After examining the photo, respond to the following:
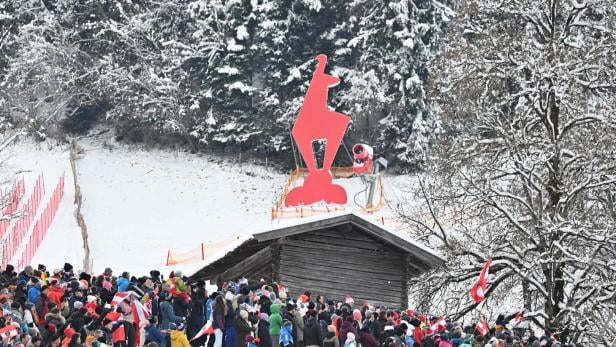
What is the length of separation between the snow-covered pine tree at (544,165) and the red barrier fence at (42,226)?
2001 centimetres

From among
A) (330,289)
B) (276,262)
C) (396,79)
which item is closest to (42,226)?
(396,79)

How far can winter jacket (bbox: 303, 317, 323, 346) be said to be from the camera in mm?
17766

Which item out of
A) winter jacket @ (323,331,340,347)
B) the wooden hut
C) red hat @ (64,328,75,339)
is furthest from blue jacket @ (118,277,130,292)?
the wooden hut

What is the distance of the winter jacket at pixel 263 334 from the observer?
18.0 meters

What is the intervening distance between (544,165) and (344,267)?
551 centimetres

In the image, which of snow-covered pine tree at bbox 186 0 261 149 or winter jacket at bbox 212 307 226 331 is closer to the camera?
winter jacket at bbox 212 307 226 331

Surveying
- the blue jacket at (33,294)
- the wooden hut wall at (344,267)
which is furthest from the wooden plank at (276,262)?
the blue jacket at (33,294)

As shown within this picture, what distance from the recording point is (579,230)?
2272 cm

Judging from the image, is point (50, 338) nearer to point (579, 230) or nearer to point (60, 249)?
point (579, 230)

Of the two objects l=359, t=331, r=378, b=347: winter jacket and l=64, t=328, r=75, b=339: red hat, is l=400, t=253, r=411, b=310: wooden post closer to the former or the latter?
l=359, t=331, r=378, b=347: winter jacket

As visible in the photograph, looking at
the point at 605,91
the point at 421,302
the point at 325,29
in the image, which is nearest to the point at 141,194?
the point at 325,29

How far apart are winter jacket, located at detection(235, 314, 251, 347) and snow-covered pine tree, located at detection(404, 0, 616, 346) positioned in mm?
7936

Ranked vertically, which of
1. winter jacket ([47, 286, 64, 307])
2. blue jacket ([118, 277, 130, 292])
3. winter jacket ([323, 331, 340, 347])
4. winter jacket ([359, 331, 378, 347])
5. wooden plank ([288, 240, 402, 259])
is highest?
wooden plank ([288, 240, 402, 259])

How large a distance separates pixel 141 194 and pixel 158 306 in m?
31.7
